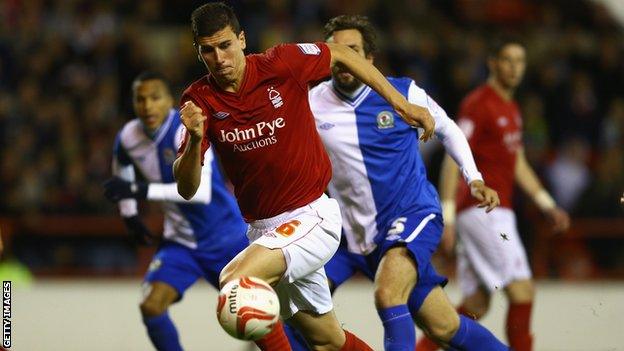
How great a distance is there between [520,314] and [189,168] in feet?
10.8

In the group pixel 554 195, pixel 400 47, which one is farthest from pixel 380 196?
pixel 400 47

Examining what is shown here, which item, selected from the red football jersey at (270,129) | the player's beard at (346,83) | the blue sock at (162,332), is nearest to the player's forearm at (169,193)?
the blue sock at (162,332)

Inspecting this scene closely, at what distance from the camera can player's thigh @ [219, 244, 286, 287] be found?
16.4ft

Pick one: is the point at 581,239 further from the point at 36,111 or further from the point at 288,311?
the point at 288,311

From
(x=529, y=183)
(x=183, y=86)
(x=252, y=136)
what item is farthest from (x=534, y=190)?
(x=183, y=86)

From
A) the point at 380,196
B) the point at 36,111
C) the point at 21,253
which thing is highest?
the point at 380,196

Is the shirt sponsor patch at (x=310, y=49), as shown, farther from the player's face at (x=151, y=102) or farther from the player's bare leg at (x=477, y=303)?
the player's bare leg at (x=477, y=303)

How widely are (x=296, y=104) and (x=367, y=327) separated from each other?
3.52 meters

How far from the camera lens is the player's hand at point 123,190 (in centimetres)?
682

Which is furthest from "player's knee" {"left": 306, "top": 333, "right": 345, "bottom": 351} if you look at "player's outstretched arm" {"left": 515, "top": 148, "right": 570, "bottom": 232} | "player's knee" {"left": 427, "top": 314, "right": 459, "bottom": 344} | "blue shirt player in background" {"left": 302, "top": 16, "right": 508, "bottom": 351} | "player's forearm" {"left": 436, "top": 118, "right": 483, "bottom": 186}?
"player's outstretched arm" {"left": 515, "top": 148, "right": 570, "bottom": 232}

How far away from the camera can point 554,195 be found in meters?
12.5

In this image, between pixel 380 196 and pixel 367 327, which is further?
pixel 367 327

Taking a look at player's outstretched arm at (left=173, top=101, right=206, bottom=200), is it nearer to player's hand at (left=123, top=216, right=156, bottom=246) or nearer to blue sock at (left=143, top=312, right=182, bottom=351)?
blue sock at (left=143, top=312, right=182, bottom=351)

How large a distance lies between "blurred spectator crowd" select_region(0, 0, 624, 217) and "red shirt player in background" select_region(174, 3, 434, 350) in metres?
7.32
